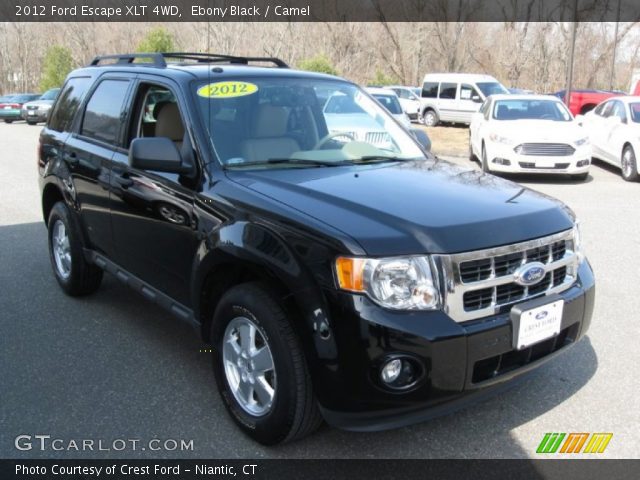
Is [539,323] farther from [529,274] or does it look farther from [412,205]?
[412,205]

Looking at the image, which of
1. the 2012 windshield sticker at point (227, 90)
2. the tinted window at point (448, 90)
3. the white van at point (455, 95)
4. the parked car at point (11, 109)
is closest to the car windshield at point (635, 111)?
the 2012 windshield sticker at point (227, 90)

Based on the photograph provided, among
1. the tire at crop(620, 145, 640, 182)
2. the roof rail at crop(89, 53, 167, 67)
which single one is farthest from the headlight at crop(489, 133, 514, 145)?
Answer: the roof rail at crop(89, 53, 167, 67)

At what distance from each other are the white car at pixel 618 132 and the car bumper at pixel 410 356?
34.1ft

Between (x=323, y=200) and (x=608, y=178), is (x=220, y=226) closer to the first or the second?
(x=323, y=200)

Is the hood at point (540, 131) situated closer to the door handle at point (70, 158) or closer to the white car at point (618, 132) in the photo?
the white car at point (618, 132)

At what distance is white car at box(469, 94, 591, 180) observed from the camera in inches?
451

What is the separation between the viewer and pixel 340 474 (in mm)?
2926

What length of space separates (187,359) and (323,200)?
1753 mm

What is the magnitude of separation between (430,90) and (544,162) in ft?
51.3

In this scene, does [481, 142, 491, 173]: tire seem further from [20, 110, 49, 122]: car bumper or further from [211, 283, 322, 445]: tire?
[20, 110, 49, 122]: car bumper

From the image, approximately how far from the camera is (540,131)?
11.6 metres

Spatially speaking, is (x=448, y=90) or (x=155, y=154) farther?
(x=448, y=90)

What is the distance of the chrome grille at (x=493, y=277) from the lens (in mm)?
2650

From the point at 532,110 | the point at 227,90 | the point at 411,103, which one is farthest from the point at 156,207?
the point at 411,103
